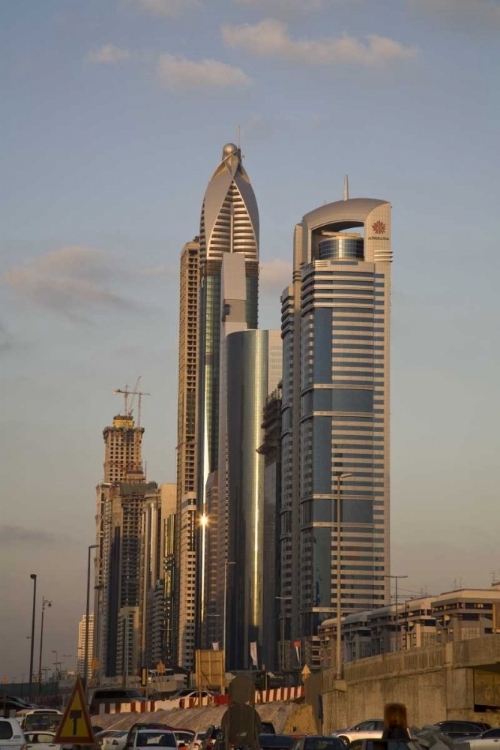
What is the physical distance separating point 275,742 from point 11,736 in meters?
6.70

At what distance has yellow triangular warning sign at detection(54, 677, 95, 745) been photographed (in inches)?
842

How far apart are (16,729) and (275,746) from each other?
21.4 ft

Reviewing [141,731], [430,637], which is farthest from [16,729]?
[430,637]

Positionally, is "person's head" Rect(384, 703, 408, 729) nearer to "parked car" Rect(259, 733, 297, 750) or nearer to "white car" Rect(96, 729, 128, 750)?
"parked car" Rect(259, 733, 297, 750)

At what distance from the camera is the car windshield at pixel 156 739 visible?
3578cm

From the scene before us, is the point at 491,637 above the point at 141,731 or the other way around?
above

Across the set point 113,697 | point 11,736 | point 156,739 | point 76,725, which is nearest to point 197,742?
point 156,739

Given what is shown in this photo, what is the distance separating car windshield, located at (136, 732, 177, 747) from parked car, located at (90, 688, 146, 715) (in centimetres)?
4545

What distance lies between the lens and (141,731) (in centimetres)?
3628

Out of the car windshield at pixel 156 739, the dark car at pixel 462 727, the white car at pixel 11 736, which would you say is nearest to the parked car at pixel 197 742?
the dark car at pixel 462 727

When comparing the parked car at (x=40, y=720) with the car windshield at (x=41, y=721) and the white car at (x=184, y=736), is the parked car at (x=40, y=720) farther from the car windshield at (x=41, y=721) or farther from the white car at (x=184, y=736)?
the white car at (x=184, y=736)

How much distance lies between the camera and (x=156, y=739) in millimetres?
36281

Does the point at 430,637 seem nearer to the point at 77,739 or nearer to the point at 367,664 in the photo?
the point at 367,664

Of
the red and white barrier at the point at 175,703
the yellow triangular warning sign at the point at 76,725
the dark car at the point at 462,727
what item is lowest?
the dark car at the point at 462,727
